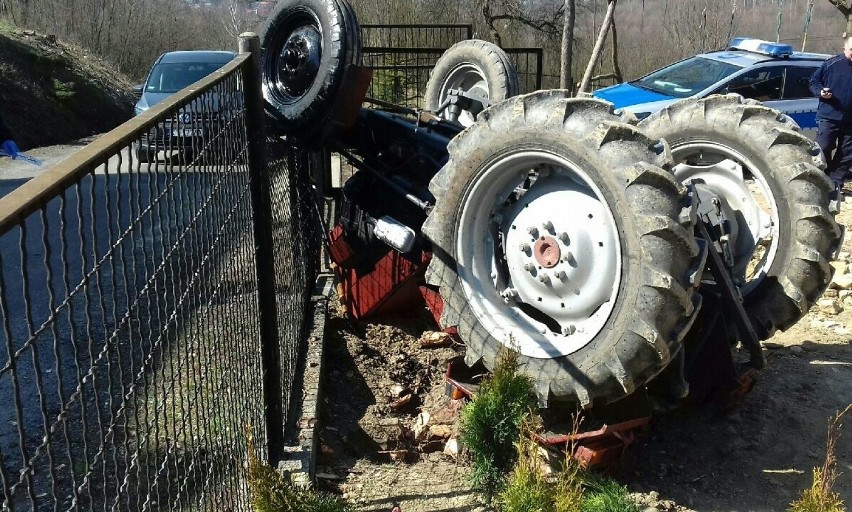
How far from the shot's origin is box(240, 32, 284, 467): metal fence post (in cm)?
332

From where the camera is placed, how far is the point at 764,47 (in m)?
11.9

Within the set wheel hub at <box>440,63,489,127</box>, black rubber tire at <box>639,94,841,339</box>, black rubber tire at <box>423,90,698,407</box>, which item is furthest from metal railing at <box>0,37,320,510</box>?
wheel hub at <box>440,63,489,127</box>

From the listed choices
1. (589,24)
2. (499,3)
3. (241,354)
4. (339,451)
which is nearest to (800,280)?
(339,451)

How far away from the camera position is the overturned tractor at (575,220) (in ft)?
10.9

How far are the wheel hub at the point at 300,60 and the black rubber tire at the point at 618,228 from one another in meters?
1.51

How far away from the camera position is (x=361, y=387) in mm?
4770

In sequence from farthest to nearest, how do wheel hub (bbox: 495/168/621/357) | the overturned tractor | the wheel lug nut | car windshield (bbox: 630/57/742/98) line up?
1. car windshield (bbox: 630/57/742/98)
2. the wheel lug nut
3. wheel hub (bbox: 495/168/621/357)
4. the overturned tractor

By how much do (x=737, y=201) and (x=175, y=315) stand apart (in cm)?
338

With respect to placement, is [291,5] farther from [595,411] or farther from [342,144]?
[595,411]

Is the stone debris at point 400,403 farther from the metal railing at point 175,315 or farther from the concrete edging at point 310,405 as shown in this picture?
the metal railing at point 175,315

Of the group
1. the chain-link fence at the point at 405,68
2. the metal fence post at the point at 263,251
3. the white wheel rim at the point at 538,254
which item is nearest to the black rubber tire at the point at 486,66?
the chain-link fence at the point at 405,68

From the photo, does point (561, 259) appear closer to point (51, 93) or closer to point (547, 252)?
point (547, 252)

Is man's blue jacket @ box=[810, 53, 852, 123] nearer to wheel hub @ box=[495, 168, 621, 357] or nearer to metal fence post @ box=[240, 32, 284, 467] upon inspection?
wheel hub @ box=[495, 168, 621, 357]

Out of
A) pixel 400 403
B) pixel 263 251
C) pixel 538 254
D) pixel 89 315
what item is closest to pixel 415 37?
pixel 400 403
